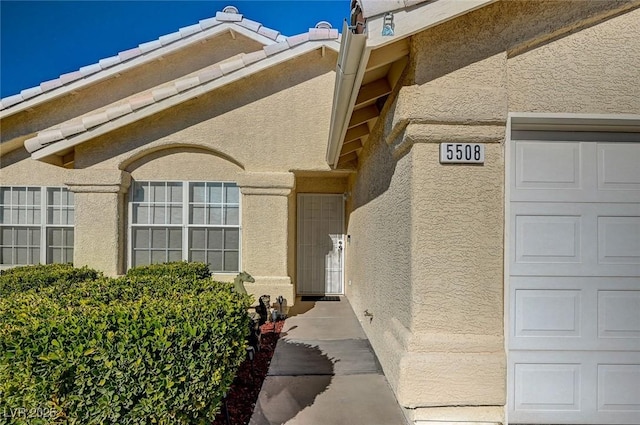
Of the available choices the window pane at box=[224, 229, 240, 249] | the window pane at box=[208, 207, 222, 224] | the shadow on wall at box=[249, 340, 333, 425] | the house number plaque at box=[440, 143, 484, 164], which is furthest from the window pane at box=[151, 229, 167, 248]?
the house number plaque at box=[440, 143, 484, 164]

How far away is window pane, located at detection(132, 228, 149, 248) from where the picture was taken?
888 cm

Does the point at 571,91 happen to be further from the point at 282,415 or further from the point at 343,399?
the point at 282,415

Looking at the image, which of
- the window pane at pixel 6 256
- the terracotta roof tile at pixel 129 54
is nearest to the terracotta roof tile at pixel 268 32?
the terracotta roof tile at pixel 129 54

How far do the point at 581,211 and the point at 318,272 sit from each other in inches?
331

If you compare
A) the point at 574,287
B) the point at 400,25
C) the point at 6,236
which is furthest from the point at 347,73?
the point at 6,236

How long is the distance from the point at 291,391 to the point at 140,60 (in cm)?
1133

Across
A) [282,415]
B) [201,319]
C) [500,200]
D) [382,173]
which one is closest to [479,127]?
[500,200]

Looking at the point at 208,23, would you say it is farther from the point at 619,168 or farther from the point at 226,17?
the point at 619,168

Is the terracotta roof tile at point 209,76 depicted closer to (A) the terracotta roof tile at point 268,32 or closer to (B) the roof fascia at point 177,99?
(B) the roof fascia at point 177,99

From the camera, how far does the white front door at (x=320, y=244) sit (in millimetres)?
11516

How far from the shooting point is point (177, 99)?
827 centimetres

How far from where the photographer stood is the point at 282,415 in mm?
4242

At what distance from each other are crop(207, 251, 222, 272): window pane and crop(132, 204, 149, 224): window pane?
5.74ft

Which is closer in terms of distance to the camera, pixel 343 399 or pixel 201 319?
pixel 201 319
